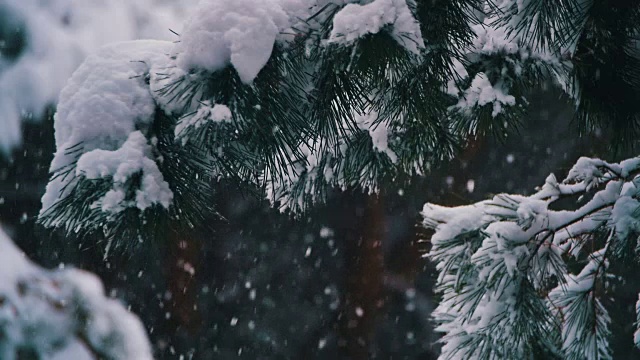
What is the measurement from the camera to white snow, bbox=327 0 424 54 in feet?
1.67

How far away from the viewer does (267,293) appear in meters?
4.32

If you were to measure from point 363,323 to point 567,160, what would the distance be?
2012 millimetres

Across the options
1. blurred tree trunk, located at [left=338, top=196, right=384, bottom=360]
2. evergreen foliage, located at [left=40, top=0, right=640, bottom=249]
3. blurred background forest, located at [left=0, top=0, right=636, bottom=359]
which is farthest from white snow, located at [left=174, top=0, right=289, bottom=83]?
blurred tree trunk, located at [left=338, top=196, right=384, bottom=360]

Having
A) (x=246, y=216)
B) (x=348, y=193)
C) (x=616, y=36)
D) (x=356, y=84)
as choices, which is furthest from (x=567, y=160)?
(x=356, y=84)

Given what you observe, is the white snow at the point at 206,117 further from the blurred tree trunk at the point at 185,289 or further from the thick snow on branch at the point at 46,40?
the blurred tree trunk at the point at 185,289

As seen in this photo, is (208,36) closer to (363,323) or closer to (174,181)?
(174,181)

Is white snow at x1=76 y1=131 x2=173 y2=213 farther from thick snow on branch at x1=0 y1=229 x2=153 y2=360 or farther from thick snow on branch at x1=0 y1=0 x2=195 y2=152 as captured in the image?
thick snow on branch at x1=0 y1=0 x2=195 y2=152

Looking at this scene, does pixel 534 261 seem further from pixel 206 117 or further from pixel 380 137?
pixel 206 117

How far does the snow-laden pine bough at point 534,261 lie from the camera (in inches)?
29.3

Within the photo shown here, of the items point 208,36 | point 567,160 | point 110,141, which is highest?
point 208,36

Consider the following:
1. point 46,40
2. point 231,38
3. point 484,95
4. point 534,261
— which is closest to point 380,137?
point 484,95

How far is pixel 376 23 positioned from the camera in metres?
0.51

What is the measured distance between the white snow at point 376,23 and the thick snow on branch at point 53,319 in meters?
0.98

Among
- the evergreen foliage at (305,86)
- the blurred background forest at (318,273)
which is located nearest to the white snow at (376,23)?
the evergreen foliage at (305,86)
